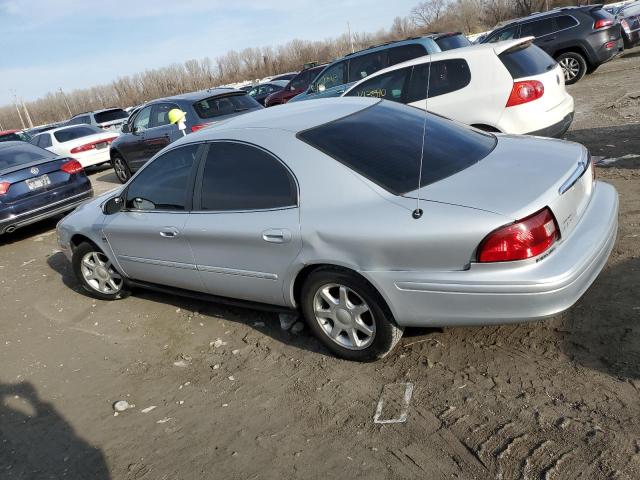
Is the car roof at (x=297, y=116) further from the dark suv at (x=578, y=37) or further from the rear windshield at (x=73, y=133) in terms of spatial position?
the rear windshield at (x=73, y=133)

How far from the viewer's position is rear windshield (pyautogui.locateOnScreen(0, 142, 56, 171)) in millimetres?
8150

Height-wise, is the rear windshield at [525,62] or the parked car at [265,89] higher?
the rear windshield at [525,62]

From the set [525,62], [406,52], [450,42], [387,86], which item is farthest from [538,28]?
[525,62]

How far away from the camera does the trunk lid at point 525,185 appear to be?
279cm

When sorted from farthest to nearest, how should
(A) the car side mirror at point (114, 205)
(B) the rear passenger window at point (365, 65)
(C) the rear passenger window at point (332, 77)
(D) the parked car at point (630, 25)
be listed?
(D) the parked car at point (630, 25) < (C) the rear passenger window at point (332, 77) < (B) the rear passenger window at point (365, 65) < (A) the car side mirror at point (114, 205)

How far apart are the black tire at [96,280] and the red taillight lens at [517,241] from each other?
356 cm

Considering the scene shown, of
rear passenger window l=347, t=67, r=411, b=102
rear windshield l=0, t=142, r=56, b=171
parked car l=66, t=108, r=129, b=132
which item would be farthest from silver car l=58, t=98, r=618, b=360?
parked car l=66, t=108, r=129, b=132

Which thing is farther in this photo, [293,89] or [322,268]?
[293,89]

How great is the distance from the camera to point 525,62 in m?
6.32

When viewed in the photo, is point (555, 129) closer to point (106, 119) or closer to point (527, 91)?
point (527, 91)

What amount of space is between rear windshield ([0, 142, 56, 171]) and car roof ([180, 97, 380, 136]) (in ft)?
17.3

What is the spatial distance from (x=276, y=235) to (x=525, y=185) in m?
1.51

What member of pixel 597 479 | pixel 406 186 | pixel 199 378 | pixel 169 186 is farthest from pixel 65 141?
pixel 597 479

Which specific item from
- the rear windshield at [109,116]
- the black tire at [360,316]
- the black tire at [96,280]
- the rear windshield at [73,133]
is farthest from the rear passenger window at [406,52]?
the rear windshield at [109,116]
